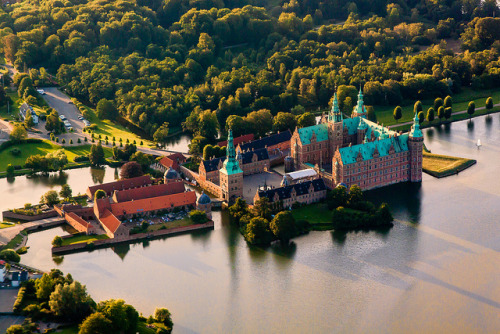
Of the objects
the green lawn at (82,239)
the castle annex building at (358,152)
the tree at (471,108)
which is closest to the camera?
the green lawn at (82,239)

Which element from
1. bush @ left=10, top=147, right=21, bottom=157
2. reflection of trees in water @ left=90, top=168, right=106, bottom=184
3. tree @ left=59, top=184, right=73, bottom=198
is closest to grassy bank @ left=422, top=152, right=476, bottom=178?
reflection of trees in water @ left=90, top=168, right=106, bottom=184

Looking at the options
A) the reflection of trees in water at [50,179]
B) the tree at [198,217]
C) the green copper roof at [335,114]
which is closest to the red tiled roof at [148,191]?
the tree at [198,217]

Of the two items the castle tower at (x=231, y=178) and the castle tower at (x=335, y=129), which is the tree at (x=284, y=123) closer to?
the castle tower at (x=335, y=129)

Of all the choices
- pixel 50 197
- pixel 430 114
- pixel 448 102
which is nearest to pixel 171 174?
pixel 50 197

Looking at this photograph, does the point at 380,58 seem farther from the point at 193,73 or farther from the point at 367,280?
the point at 367,280

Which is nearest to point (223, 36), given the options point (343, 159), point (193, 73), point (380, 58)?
point (193, 73)

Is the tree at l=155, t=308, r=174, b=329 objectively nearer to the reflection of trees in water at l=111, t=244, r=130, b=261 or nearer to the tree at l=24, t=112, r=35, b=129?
the reflection of trees in water at l=111, t=244, r=130, b=261
